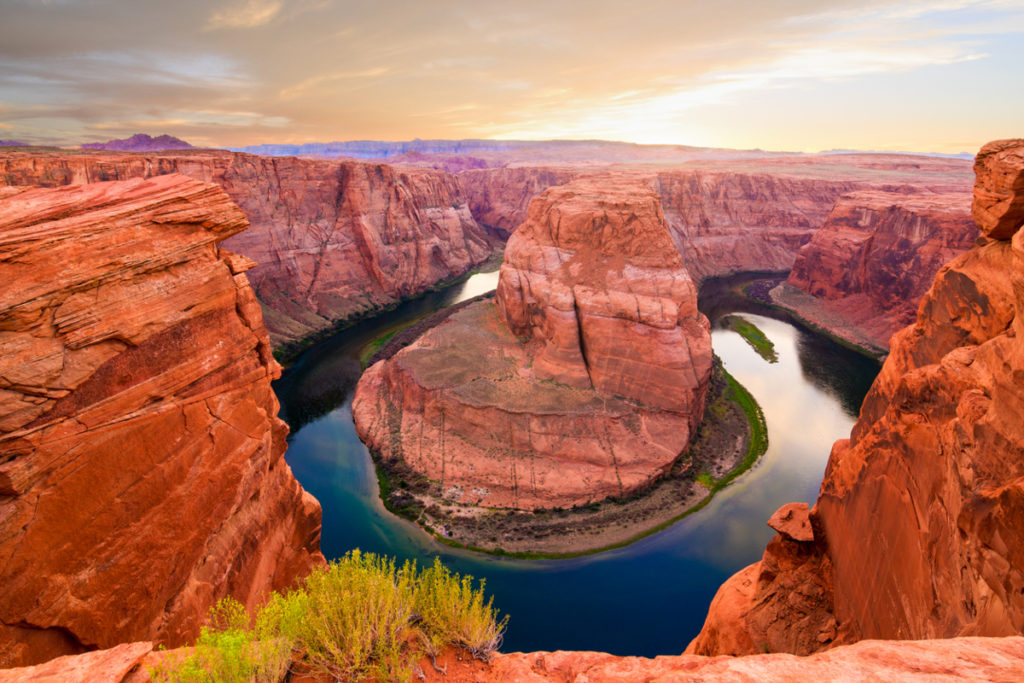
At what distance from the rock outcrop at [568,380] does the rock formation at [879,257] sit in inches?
Result: 1383

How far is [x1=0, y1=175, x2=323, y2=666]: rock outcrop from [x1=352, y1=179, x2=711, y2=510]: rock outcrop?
61.5 feet

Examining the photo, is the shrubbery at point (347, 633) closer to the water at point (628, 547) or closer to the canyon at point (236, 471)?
the canyon at point (236, 471)

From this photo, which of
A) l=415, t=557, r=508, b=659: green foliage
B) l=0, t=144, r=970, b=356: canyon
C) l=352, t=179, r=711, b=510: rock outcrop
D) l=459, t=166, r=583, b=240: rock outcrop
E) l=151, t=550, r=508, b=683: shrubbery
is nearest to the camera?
l=151, t=550, r=508, b=683: shrubbery

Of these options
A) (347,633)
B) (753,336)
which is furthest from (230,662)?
(753,336)

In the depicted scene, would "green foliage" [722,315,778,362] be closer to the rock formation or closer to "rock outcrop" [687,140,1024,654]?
the rock formation

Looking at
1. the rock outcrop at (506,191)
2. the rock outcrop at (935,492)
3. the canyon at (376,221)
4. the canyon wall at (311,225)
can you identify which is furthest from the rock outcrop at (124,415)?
the rock outcrop at (506,191)

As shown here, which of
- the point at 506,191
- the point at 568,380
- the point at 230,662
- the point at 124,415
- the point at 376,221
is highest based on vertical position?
the point at 506,191

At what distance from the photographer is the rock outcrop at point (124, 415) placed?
909cm

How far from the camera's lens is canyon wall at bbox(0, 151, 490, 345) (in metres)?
52.4

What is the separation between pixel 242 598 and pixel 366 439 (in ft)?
77.0

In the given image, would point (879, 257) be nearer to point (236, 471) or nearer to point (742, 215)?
point (742, 215)

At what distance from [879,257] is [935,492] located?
211ft

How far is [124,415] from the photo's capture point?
410 inches

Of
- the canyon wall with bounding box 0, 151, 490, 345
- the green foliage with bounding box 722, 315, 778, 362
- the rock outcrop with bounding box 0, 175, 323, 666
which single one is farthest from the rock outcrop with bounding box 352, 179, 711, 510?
the canyon wall with bounding box 0, 151, 490, 345
